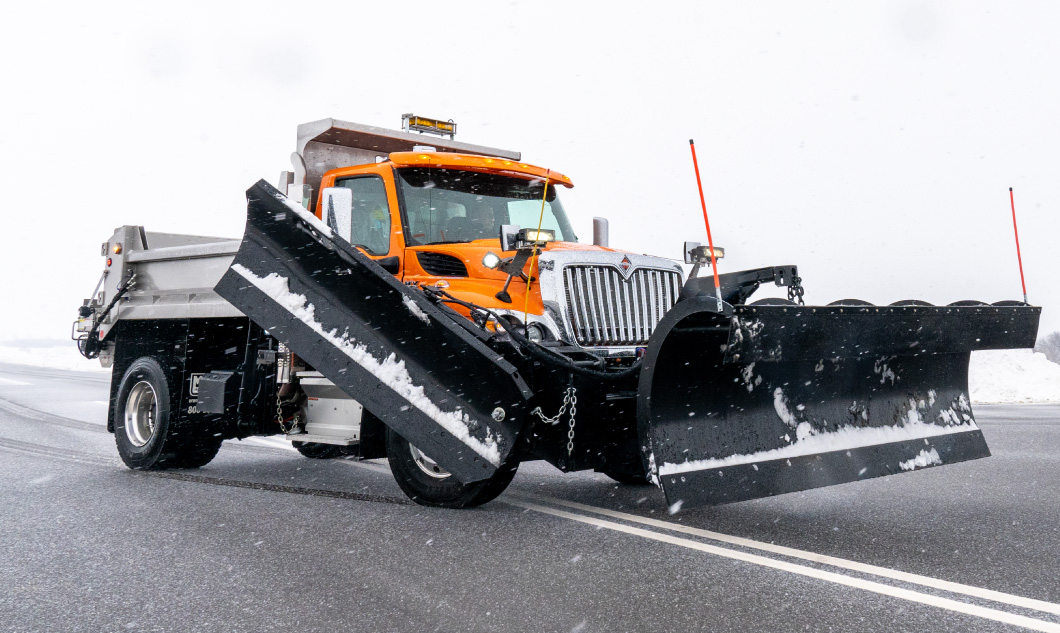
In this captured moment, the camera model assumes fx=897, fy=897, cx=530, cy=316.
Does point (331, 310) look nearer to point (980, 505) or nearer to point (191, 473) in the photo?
point (191, 473)

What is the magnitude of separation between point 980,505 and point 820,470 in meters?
1.58

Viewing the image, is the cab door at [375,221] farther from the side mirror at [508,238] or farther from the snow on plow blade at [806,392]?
the snow on plow blade at [806,392]

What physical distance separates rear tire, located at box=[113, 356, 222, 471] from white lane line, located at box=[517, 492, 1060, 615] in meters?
4.06

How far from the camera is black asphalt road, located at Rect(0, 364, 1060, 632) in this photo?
11.9ft

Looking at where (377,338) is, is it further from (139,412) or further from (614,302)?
(139,412)

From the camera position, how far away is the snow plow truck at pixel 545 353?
4.85 m

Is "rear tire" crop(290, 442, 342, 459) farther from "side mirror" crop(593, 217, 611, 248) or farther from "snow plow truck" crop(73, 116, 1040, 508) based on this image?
"side mirror" crop(593, 217, 611, 248)

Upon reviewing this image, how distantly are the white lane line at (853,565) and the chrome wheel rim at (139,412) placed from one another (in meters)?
4.65

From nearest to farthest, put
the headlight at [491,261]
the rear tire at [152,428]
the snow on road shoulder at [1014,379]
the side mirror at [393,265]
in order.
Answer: the headlight at [491,261], the side mirror at [393,265], the rear tire at [152,428], the snow on road shoulder at [1014,379]

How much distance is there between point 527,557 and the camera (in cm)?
462

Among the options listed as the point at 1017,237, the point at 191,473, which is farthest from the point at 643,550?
the point at 191,473

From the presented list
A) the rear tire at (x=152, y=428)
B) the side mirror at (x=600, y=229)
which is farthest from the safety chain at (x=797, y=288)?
the rear tire at (x=152, y=428)

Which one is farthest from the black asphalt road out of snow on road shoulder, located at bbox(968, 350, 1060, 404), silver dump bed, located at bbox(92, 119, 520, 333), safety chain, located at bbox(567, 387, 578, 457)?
snow on road shoulder, located at bbox(968, 350, 1060, 404)

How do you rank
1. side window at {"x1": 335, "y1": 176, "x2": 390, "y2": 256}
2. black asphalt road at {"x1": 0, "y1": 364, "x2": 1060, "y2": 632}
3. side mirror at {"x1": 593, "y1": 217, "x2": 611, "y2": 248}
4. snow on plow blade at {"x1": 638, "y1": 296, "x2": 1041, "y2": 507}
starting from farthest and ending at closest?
side mirror at {"x1": 593, "y1": 217, "x2": 611, "y2": 248}, side window at {"x1": 335, "y1": 176, "x2": 390, "y2": 256}, snow on plow blade at {"x1": 638, "y1": 296, "x2": 1041, "y2": 507}, black asphalt road at {"x1": 0, "y1": 364, "x2": 1060, "y2": 632}
